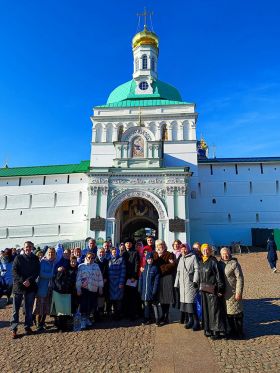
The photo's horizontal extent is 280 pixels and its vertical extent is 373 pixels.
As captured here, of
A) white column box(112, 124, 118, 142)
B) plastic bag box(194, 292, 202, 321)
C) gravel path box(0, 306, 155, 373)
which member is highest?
white column box(112, 124, 118, 142)

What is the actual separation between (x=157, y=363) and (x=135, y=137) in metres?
22.3

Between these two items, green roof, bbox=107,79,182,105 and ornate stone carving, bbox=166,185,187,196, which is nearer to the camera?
ornate stone carving, bbox=166,185,187,196

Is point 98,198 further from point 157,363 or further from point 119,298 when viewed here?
point 157,363

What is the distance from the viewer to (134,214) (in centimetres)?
2458

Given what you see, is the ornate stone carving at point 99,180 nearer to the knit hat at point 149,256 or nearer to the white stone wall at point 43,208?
the white stone wall at point 43,208

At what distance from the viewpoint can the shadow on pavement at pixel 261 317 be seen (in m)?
5.31

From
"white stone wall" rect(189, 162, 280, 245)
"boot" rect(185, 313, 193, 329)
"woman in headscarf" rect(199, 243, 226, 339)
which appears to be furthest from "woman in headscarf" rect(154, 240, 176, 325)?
"white stone wall" rect(189, 162, 280, 245)

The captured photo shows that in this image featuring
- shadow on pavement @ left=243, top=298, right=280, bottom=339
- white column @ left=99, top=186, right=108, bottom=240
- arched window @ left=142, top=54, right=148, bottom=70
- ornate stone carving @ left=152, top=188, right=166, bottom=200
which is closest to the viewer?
shadow on pavement @ left=243, top=298, right=280, bottom=339

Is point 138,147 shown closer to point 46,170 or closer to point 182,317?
point 46,170

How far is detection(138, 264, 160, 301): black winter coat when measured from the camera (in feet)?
19.4

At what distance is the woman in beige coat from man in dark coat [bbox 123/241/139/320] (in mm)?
2124

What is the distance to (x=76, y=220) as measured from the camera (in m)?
26.1

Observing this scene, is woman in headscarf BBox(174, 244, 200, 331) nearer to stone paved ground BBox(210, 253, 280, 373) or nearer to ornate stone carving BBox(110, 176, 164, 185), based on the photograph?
stone paved ground BBox(210, 253, 280, 373)

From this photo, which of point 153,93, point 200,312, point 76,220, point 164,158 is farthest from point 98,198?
point 200,312
